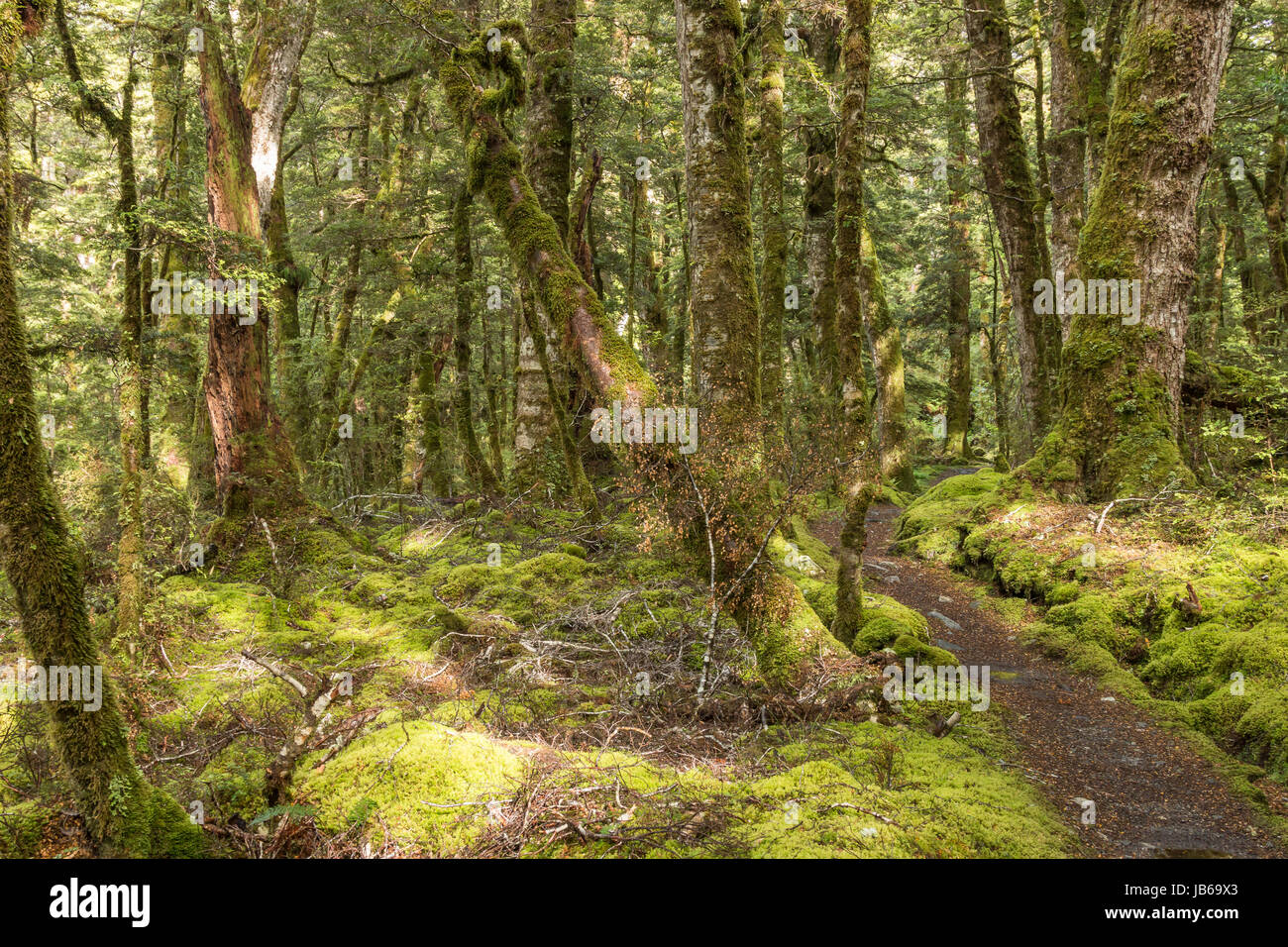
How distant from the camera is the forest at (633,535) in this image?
363 cm

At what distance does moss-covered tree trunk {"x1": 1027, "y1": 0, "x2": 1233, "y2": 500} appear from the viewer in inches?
325

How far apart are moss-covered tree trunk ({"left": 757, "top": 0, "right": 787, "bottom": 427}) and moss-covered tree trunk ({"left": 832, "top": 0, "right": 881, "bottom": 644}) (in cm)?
305

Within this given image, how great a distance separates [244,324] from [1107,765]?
955 cm

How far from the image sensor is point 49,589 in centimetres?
294

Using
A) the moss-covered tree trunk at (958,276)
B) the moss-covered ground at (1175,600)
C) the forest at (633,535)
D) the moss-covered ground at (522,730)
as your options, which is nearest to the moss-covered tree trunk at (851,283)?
the forest at (633,535)

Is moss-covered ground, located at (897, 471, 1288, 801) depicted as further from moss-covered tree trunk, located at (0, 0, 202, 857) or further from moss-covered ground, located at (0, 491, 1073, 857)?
moss-covered tree trunk, located at (0, 0, 202, 857)

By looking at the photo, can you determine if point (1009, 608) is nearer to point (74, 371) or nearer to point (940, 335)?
point (940, 335)

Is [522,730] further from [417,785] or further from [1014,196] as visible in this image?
[1014,196]

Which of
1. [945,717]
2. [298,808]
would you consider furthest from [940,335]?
[298,808]

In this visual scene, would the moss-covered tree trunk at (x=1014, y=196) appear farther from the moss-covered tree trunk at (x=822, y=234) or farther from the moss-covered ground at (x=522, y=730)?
the moss-covered ground at (x=522, y=730)

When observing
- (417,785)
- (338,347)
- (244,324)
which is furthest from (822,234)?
(417,785)

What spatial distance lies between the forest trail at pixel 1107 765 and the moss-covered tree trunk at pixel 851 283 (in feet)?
4.87
